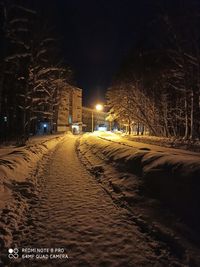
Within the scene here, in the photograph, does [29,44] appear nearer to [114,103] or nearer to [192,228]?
[192,228]

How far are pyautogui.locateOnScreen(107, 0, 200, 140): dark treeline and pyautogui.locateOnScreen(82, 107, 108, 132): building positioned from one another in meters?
50.2

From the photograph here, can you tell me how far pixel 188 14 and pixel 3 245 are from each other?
23874mm

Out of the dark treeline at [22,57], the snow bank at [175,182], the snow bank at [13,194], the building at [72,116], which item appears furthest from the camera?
the building at [72,116]

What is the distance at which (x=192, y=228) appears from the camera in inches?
219

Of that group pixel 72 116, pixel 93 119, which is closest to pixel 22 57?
pixel 72 116

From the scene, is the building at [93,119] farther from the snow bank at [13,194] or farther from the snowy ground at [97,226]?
the snowy ground at [97,226]

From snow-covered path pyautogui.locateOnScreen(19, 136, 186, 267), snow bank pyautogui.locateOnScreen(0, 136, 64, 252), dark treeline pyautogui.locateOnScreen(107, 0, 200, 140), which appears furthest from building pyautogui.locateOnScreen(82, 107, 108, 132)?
snow-covered path pyautogui.locateOnScreen(19, 136, 186, 267)

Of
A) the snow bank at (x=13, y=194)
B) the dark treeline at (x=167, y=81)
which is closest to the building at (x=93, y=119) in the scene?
the dark treeline at (x=167, y=81)

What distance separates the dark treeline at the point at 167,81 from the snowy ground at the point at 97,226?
1603cm

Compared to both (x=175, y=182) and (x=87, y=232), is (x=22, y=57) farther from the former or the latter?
(x=87, y=232)

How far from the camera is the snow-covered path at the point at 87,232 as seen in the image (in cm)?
458

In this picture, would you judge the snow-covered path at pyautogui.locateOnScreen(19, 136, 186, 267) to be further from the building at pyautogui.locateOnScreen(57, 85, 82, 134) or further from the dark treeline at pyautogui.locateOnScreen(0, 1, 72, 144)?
the building at pyautogui.locateOnScreen(57, 85, 82, 134)

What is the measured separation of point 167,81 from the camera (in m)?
30.5

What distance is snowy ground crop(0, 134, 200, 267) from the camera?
183 inches
